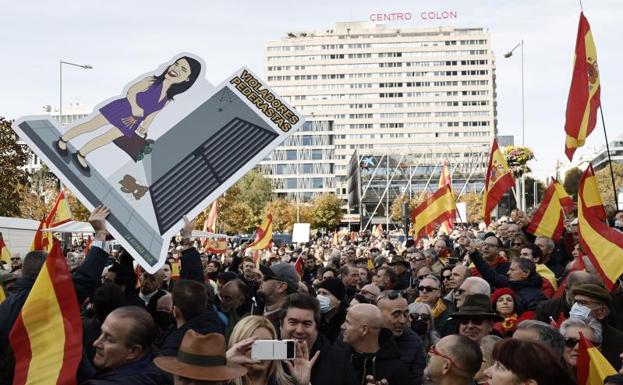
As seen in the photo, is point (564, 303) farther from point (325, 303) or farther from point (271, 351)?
point (271, 351)

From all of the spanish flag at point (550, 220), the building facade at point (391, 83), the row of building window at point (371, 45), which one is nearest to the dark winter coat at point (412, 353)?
the spanish flag at point (550, 220)

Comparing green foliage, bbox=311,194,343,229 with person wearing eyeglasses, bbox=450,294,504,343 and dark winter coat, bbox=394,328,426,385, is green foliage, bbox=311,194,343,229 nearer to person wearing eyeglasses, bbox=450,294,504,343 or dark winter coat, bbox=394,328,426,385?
dark winter coat, bbox=394,328,426,385

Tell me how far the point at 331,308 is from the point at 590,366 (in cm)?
340

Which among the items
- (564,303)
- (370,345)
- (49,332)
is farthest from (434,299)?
(49,332)

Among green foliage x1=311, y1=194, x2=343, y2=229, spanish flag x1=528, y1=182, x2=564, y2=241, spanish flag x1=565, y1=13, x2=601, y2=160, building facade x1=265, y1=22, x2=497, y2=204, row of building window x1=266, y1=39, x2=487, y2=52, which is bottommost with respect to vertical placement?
green foliage x1=311, y1=194, x2=343, y2=229

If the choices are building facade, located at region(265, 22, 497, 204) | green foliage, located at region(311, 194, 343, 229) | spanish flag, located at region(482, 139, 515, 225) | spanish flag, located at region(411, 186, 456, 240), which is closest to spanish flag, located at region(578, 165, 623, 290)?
spanish flag, located at region(482, 139, 515, 225)

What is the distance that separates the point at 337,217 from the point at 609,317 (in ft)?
352

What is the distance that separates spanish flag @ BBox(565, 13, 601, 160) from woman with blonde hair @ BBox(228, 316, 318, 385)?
7733 millimetres

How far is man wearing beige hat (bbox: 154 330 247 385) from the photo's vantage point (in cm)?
405

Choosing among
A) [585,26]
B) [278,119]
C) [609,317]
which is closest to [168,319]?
[278,119]

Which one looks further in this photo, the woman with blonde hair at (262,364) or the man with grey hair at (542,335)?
the man with grey hair at (542,335)

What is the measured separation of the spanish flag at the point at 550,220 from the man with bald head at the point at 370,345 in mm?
7779

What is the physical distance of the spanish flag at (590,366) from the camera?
216 inches

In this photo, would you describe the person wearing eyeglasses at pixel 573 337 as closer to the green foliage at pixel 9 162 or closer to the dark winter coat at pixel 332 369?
the dark winter coat at pixel 332 369
